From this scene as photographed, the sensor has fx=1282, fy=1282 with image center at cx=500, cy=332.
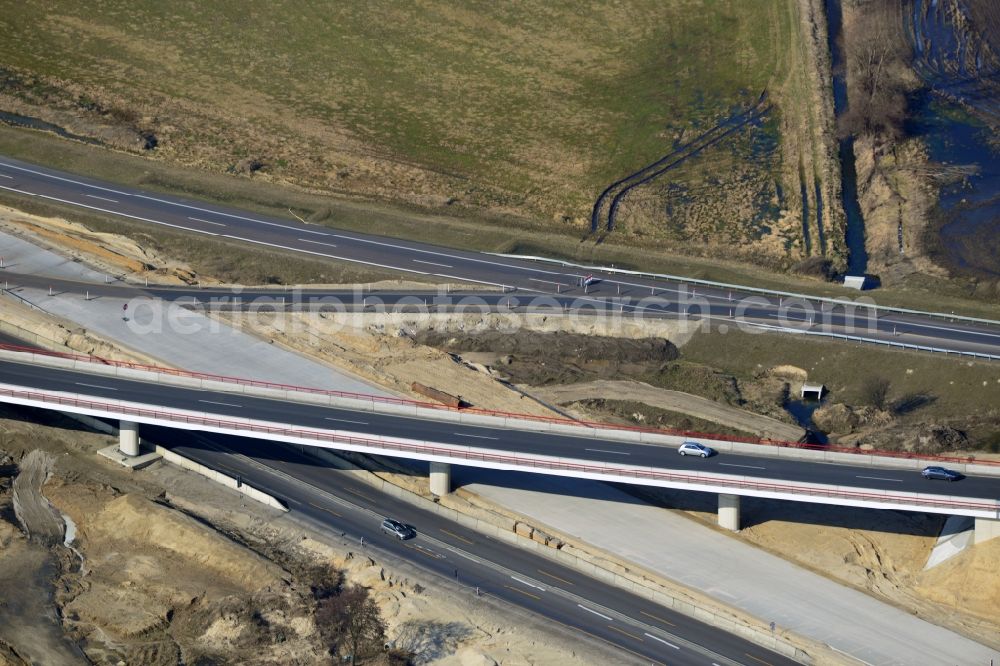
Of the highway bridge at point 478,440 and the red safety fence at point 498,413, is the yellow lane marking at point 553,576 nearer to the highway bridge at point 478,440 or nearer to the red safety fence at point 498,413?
the highway bridge at point 478,440

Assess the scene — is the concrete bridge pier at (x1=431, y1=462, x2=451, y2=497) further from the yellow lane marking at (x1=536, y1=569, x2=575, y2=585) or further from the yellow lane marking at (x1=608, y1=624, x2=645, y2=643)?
the yellow lane marking at (x1=608, y1=624, x2=645, y2=643)

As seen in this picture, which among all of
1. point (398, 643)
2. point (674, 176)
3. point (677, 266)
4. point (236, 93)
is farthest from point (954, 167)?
point (398, 643)

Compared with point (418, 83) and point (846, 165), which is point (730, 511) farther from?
point (418, 83)

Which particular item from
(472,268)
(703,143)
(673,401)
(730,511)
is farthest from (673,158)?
(730,511)

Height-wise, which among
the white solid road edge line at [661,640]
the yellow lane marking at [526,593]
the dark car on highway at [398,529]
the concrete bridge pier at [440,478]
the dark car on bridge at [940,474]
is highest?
the dark car on bridge at [940,474]

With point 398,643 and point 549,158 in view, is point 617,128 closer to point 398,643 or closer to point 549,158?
point 549,158

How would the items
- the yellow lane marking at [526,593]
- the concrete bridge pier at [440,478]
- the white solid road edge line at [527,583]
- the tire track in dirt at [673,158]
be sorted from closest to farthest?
1. the yellow lane marking at [526,593]
2. the white solid road edge line at [527,583]
3. the concrete bridge pier at [440,478]
4. the tire track in dirt at [673,158]

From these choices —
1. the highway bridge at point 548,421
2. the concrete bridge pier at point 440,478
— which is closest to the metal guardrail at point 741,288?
the highway bridge at point 548,421
